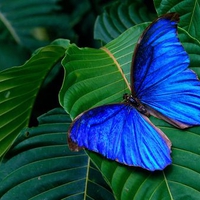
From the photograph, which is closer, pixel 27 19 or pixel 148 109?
pixel 148 109

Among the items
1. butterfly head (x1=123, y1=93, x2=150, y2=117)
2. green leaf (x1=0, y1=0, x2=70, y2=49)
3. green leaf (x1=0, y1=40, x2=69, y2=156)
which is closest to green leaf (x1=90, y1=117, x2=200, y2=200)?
butterfly head (x1=123, y1=93, x2=150, y2=117)

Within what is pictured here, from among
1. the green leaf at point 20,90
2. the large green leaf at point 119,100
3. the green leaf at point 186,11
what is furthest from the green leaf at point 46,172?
the green leaf at point 186,11

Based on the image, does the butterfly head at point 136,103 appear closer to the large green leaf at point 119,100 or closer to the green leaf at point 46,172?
the large green leaf at point 119,100

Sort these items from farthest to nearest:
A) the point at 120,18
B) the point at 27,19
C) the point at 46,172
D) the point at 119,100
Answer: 1. the point at 27,19
2. the point at 120,18
3. the point at 46,172
4. the point at 119,100

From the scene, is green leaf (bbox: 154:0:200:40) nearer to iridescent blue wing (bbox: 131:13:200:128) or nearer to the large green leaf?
the large green leaf

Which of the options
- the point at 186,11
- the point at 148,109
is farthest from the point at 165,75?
the point at 186,11

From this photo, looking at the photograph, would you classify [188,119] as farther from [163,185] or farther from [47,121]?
[47,121]

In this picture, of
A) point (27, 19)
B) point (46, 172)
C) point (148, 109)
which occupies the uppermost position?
point (27, 19)

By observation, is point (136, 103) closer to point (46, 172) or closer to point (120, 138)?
point (120, 138)
